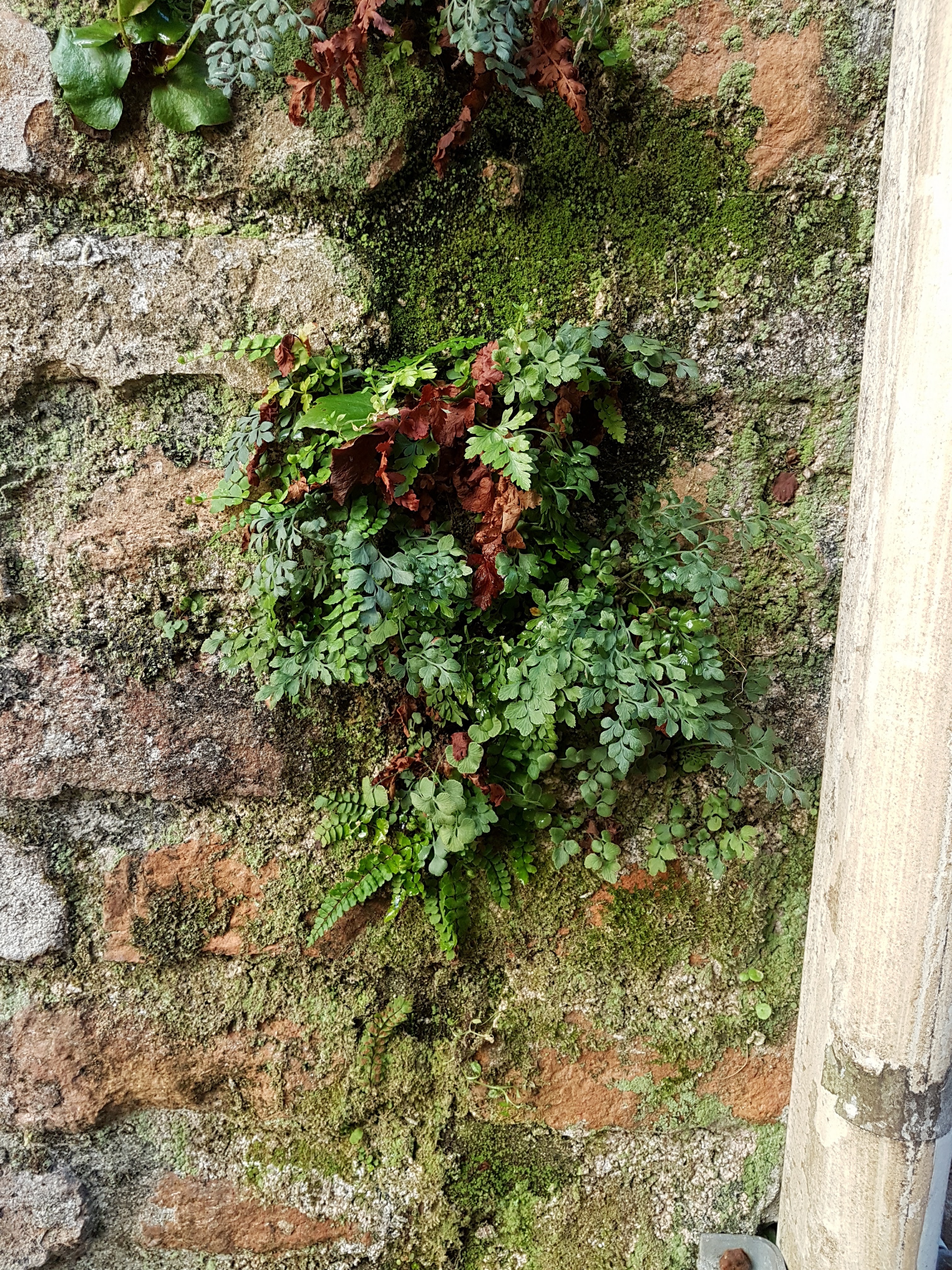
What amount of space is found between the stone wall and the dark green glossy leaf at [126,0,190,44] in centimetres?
12

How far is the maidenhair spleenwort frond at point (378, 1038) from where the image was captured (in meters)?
A: 1.83

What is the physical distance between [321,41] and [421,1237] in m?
2.53

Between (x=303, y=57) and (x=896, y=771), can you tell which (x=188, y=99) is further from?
(x=896, y=771)

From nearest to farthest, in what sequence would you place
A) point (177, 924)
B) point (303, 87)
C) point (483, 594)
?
1. point (303, 87)
2. point (483, 594)
3. point (177, 924)

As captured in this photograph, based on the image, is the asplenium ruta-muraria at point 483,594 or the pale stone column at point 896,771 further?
the asplenium ruta-muraria at point 483,594

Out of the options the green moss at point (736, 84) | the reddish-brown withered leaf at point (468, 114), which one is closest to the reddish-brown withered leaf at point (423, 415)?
the reddish-brown withered leaf at point (468, 114)

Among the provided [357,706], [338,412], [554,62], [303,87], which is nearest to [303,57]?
[303,87]

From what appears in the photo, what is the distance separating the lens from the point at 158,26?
1530mm

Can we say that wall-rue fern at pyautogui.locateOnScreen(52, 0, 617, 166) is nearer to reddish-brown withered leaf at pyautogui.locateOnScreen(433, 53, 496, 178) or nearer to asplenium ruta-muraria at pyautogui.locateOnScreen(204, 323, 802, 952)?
reddish-brown withered leaf at pyautogui.locateOnScreen(433, 53, 496, 178)

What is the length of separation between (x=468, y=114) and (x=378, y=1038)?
1.96 m

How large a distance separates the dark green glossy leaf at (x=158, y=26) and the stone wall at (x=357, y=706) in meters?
0.12

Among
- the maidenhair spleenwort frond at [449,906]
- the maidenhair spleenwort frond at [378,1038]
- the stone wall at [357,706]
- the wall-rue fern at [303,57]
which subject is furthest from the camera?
the maidenhair spleenwort frond at [378,1038]

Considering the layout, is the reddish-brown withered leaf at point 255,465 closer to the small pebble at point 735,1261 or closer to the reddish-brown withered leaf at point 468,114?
the reddish-brown withered leaf at point 468,114

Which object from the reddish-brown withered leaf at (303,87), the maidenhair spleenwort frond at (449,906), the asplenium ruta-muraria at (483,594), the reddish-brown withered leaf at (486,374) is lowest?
the maidenhair spleenwort frond at (449,906)
